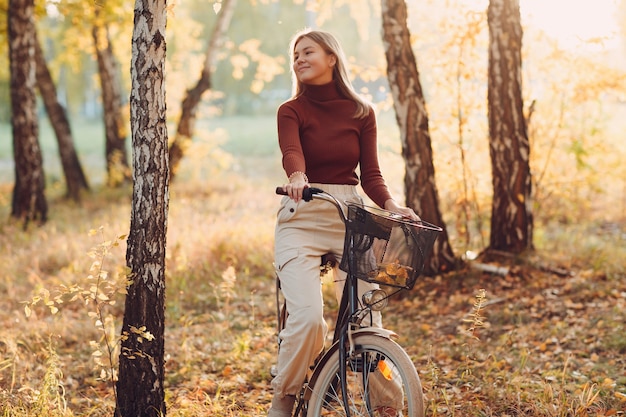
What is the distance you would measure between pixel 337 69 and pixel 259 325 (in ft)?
9.54

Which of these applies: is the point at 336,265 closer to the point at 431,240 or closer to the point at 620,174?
the point at 431,240

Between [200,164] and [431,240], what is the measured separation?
1259cm

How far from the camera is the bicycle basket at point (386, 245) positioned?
116 inches

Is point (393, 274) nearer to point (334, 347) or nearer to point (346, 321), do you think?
point (346, 321)

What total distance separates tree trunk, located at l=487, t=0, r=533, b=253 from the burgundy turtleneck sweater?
3755mm

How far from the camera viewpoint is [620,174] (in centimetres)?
1080

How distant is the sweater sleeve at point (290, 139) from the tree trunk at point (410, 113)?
3467mm

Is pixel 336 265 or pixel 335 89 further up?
pixel 335 89

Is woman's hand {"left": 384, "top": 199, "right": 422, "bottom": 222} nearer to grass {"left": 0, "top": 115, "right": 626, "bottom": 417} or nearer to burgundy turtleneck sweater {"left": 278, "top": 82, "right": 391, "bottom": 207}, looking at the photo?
burgundy turtleneck sweater {"left": 278, "top": 82, "right": 391, "bottom": 207}

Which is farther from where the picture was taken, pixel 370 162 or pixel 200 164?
pixel 200 164

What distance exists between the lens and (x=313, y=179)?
357 cm

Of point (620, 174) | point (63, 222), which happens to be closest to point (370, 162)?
point (620, 174)

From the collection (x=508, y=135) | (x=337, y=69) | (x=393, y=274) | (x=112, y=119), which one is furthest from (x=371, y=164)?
(x=112, y=119)

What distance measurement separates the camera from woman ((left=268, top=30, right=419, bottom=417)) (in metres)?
3.30
